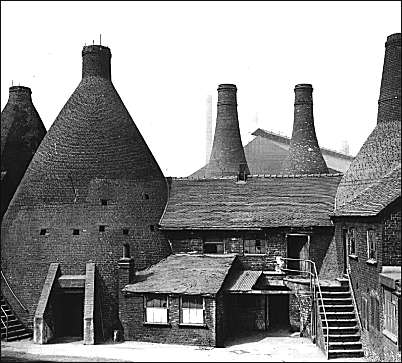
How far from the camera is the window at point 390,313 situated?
17.6m

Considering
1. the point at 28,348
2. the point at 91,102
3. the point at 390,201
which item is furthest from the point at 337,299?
the point at 91,102

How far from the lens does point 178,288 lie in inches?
910

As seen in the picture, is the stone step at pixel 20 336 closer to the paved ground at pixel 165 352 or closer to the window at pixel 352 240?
the paved ground at pixel 165 352

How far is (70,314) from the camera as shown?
82.1 feet

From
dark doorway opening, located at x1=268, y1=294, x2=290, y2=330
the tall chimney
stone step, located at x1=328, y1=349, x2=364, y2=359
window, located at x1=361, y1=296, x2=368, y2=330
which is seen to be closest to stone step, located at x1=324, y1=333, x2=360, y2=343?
window, located at x1=361, y1=296, x2=368, y2=330

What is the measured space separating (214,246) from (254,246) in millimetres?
1742

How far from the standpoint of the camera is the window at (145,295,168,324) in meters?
23.3

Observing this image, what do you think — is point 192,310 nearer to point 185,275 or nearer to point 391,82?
point 185,275

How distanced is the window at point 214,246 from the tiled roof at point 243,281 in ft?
4.98

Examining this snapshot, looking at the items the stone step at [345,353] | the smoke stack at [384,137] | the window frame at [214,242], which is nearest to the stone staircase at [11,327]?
the window frame at [214,242]

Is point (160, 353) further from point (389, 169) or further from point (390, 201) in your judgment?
point (389, 169)

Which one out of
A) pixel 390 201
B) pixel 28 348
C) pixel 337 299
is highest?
pixel 390 201

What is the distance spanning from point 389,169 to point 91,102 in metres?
12.8

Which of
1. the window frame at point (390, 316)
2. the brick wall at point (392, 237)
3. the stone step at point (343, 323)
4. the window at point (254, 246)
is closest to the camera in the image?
the window frame at point (390, 316)
